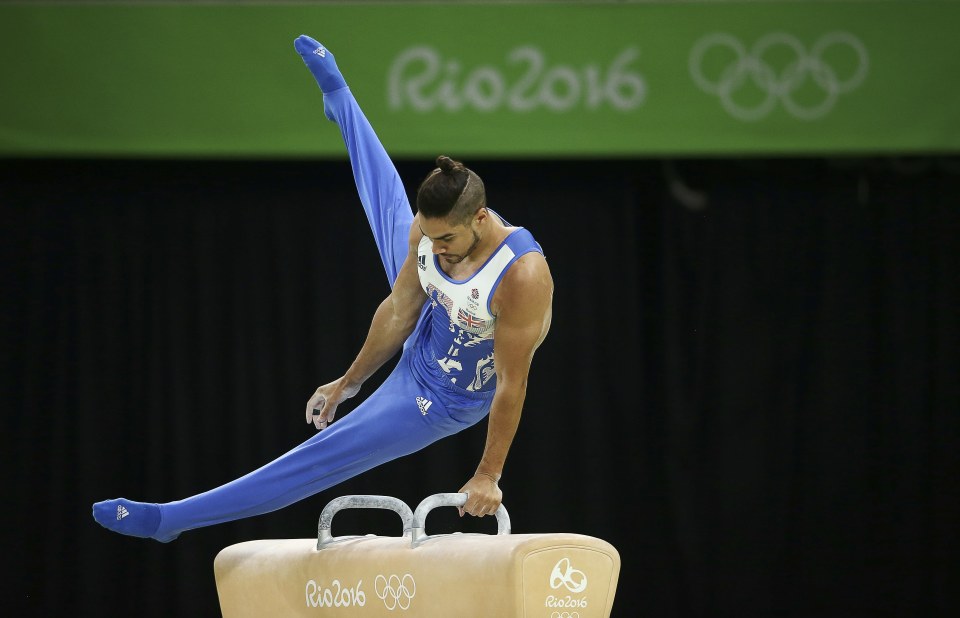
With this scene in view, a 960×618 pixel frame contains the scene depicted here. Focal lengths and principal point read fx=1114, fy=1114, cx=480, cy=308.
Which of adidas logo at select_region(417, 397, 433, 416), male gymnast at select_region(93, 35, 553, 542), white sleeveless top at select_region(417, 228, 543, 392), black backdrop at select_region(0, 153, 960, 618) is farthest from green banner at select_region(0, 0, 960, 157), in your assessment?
adidas logo at select_region(417, 397, 433, 416)

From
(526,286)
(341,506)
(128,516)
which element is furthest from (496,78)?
(128,516)

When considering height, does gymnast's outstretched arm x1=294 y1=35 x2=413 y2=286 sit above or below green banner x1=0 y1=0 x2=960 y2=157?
below

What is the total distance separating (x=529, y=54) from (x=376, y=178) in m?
2.42

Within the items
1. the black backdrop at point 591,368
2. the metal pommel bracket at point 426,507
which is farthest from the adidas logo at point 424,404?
the black backdrop at point 591,368

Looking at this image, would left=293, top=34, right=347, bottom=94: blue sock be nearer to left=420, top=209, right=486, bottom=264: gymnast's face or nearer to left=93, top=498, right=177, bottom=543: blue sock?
left=420, top=209, right=486, bottom=264: gymnast's face

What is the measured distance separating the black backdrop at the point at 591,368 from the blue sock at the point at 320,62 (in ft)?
7.76

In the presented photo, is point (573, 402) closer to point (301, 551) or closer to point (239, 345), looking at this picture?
point (239, 345)

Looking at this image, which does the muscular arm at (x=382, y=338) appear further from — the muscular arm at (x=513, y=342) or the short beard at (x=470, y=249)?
the muscular arm at (x=513, y=342)

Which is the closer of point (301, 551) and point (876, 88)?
point (301, 551)

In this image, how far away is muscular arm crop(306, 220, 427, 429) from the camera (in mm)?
3617

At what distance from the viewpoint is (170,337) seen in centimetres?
639

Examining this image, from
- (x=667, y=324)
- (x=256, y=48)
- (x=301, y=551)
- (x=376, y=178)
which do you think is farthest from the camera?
(x=667, y=324)

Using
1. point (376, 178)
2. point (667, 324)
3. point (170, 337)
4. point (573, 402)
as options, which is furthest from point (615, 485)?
point (376, 178)

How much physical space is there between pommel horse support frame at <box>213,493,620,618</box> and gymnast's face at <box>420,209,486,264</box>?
719 millimetres
